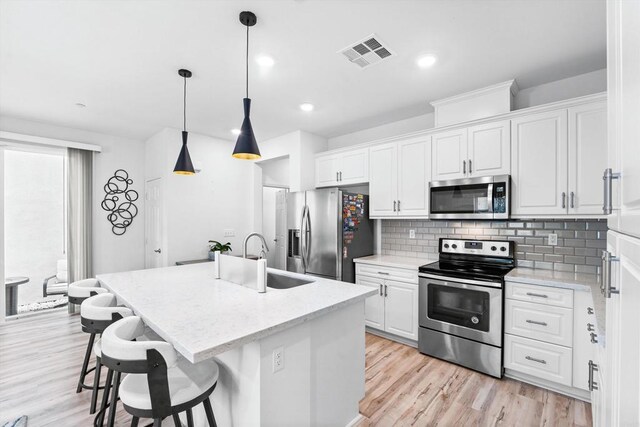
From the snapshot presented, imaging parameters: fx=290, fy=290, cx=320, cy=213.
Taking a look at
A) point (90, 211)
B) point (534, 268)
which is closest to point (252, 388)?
point (534, 268)

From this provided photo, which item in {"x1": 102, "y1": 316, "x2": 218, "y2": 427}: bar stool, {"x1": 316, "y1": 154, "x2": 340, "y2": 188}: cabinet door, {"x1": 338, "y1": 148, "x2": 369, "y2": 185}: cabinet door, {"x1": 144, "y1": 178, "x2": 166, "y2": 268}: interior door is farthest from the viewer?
{"x1": 144, "y1": 178, "x2": 166, "y2": 268}: interior door

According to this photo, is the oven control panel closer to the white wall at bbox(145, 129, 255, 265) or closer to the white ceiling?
the white ceiling

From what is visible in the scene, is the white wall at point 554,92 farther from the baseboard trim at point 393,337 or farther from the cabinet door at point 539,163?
the baseboard trim at point 393,337

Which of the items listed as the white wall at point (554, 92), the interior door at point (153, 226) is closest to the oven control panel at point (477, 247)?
the white wall at point (554, 92)

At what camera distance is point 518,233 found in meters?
2.98

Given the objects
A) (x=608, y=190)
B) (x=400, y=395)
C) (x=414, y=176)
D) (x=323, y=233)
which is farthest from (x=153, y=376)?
(x=414, y=176)

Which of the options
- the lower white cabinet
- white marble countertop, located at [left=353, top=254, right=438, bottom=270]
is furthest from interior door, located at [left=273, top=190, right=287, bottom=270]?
the lower white cabinet

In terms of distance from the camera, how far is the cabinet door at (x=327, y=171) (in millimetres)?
4238

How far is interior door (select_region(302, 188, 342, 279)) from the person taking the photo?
145 inches

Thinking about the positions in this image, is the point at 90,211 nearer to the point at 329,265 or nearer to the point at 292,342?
the point at 329,265

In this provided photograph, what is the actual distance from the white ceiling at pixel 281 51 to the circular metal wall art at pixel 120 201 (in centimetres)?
138

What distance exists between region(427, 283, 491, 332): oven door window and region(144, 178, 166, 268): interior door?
3.75 m

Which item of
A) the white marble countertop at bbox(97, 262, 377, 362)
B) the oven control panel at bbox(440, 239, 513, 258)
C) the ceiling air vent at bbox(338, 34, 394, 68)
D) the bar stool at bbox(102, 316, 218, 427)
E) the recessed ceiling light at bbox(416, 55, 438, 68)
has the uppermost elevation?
the ceiling air vent at bbox(338, 34, 394, 68)

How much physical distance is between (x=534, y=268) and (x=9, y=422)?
4475 millimetres
